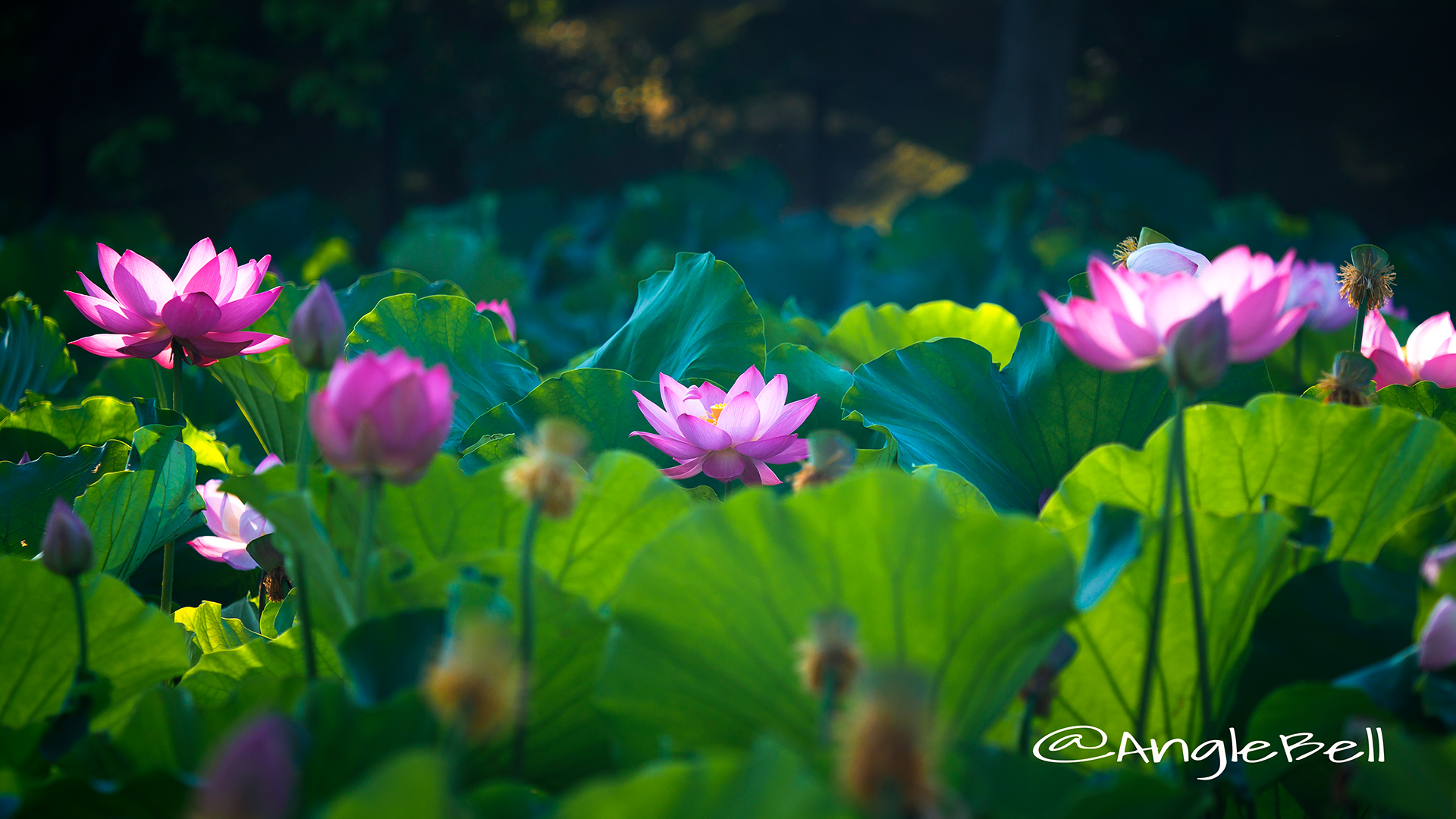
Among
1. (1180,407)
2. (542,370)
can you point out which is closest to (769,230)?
(542,370)

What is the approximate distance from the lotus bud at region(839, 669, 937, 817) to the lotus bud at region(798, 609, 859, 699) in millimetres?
58

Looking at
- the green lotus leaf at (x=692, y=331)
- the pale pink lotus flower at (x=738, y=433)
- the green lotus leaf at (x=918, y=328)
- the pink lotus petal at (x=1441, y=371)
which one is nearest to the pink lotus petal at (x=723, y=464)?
the pale pink lotus flower at (x=738, y=433)

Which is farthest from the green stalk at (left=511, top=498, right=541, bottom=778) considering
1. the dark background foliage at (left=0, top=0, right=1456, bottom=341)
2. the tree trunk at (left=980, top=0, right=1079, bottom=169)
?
the dark background foliage at (left=0, top=0, right=1456, bottom=341)

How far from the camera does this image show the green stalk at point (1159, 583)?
44 centimetres

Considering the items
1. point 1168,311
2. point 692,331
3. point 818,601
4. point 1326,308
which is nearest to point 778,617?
point 818,601

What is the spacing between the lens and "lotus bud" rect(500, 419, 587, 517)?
1.21 feet

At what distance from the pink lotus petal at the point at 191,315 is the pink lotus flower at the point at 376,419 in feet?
1.20

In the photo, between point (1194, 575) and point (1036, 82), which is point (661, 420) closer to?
point (1194, 575)

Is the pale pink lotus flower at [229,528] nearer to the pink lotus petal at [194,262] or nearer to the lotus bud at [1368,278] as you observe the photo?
the pink lotus petal at [194,262]

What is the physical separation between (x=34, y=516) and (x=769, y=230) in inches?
97.7

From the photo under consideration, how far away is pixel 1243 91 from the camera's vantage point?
1020cm

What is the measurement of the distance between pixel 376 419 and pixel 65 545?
7.3 inches

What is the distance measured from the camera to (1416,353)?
2.39ft

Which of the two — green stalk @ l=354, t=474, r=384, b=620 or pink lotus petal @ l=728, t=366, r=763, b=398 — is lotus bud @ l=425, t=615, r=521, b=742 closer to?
green stalk @ l=354, t=474, r=384, b=620
